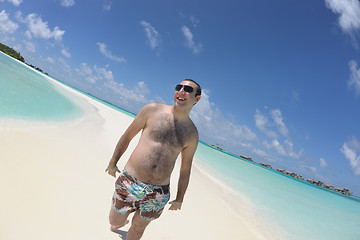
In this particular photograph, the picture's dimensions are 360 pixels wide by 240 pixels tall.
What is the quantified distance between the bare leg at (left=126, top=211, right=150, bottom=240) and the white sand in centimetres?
60

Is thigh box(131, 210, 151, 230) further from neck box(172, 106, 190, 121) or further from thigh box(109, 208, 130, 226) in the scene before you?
neck box(172, 106, 190, 121)

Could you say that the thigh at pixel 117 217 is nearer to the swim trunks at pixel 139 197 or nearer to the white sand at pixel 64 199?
the swim trunks at pixel 139 197

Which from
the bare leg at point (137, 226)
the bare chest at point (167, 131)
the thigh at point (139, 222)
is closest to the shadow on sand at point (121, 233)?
the bare leg at point (137, 226)

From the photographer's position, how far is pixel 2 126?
4996mm

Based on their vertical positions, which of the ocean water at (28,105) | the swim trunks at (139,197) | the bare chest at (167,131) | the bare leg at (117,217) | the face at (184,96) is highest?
the face at (184,96)

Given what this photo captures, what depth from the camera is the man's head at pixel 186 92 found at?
7.13ft

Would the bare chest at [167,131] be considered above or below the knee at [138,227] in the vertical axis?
above

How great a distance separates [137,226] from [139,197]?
1.19 feet

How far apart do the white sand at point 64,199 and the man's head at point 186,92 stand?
1.89 meters

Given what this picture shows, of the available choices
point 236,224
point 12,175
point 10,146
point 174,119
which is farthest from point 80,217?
point 236,224

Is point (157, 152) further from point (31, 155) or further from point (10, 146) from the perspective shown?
point (10, 146)

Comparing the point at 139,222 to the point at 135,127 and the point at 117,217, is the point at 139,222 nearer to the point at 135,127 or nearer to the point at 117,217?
the point at 117,217

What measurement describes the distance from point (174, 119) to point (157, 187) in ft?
2.24

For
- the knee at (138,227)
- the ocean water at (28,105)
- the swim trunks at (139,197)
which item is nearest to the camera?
the swim trunks at (139,197)
